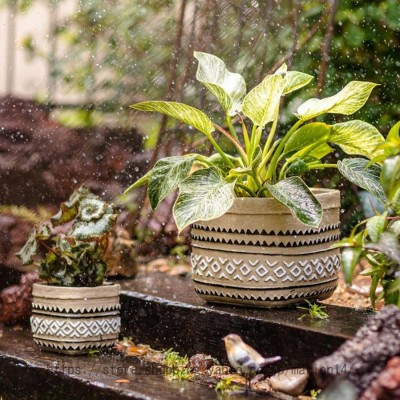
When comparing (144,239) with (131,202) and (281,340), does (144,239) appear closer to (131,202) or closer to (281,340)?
(131,202)

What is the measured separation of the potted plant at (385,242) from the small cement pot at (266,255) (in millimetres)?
299

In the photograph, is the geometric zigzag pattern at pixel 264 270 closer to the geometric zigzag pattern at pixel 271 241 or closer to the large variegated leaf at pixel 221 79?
the geometric zigzag pattern at pixel 271 241

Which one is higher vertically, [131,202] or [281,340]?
[131,202]

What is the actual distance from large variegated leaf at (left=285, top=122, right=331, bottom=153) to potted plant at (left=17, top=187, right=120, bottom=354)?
0.66 m

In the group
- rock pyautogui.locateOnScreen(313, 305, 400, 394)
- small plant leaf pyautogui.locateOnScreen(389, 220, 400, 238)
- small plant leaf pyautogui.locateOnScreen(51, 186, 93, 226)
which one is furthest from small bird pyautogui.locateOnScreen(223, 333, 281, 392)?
small plant leaf pyautogui.locateOnScreen(51, 186, 93, 226)

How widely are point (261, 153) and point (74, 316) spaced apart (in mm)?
848

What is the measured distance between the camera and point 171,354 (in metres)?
2.96

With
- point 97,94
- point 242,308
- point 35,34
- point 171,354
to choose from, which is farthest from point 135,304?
point 35,34

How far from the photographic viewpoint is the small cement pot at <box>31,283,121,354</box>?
2885 millimetres

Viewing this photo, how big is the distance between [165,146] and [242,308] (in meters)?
1.28

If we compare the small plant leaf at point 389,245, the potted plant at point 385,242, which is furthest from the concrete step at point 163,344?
the small plant leaf at point 389,245

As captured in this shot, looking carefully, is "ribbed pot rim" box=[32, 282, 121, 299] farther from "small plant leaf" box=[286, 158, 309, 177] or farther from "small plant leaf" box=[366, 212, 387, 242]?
"small plant leaf" box=[366, 212, 387, 242]

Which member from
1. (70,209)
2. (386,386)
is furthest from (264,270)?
(386,386)

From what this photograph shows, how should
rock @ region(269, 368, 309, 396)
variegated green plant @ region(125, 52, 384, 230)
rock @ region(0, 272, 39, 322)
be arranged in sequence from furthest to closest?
1. rock @ region(0, 272, 39, 322)
2. variegated green plant @ region(125, 52, 384, 230)
3. rock @ region(269, 368, 309, 396)
